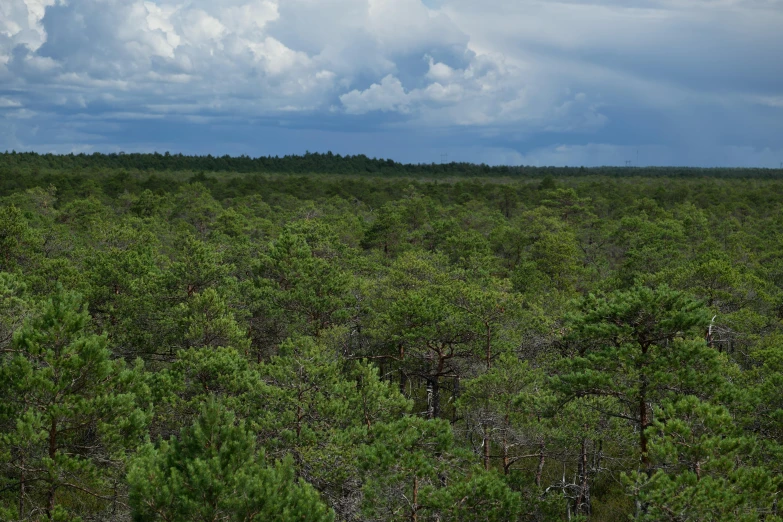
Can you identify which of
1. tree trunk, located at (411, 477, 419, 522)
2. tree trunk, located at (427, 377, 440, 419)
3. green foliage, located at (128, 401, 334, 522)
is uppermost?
green foliage, located at (128, 401, 334, 522)

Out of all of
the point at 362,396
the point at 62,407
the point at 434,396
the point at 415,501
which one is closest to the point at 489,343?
the point at 434,396

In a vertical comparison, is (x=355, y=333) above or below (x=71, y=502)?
above

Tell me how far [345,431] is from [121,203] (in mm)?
71010

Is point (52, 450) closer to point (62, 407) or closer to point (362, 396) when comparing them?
point (62, 407)

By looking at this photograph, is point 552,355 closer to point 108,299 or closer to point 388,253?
point 108,299

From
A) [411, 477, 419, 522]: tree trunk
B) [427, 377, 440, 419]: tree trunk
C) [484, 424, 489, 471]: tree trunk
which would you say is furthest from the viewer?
[427, 377, 440, 419]: tree trunk

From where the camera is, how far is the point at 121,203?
266ft

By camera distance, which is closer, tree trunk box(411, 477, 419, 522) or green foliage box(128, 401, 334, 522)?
green foliage box(128, 401, 334, 522)

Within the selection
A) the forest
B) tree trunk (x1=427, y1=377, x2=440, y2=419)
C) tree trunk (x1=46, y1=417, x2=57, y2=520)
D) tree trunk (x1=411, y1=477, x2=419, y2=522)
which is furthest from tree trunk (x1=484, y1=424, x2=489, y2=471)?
tree trunk (x1=46, y1=417, x2=57, y2=520)

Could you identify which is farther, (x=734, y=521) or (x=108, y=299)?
(x=108, y=299)

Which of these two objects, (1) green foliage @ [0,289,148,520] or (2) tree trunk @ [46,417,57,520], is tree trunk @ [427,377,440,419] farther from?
(2) tree trunk @ [46,417,57,520]

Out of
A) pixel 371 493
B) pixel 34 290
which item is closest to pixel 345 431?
pixel 371 493

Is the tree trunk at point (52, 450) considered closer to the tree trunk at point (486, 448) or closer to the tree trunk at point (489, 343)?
the tree trunk at point (486, 448)

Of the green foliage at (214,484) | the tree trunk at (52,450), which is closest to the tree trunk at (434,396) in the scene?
the green foliage at (214,484)
